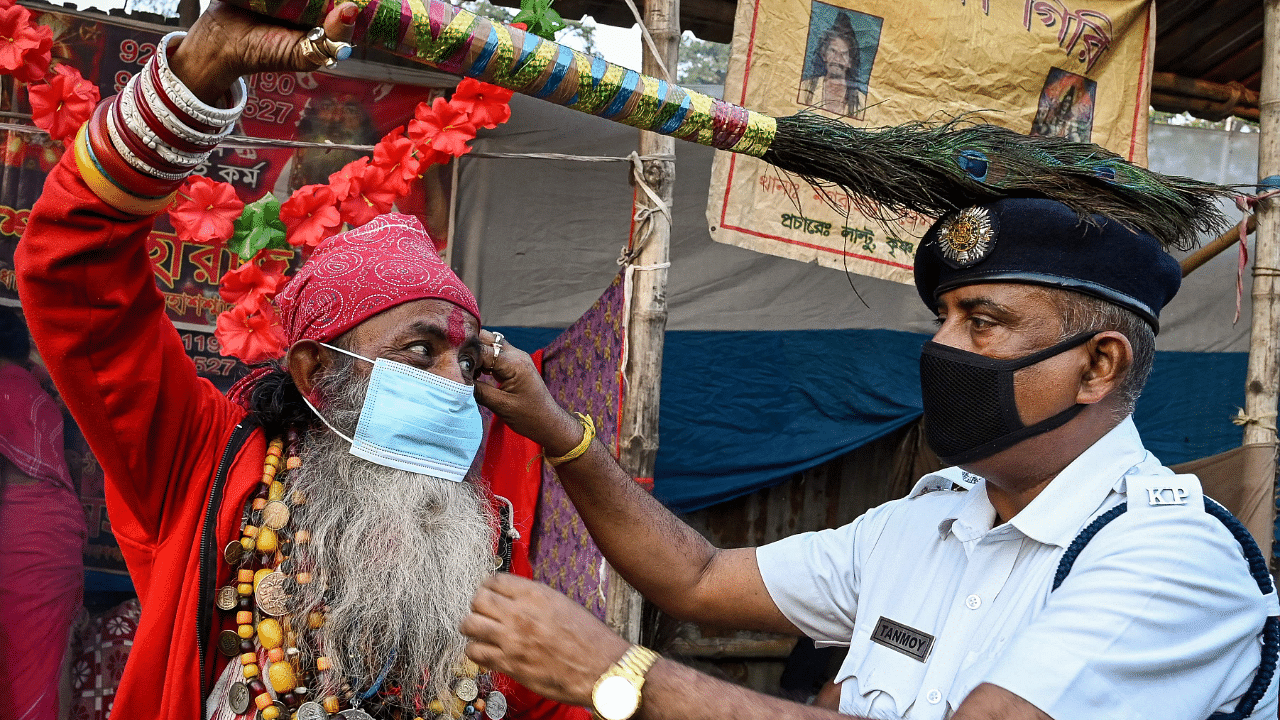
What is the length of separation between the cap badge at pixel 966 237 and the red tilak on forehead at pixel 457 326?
3.61 ft

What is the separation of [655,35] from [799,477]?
3.10m

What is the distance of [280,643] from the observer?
2025 millimetres

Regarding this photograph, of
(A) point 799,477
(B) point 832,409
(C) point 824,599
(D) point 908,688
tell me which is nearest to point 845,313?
(B) point 832,409

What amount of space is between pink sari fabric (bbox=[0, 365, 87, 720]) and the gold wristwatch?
3.36 m

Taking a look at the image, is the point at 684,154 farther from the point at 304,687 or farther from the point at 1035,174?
the point at 304,687

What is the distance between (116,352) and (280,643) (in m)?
0.67

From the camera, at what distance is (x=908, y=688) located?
2021 mm

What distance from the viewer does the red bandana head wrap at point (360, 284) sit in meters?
2.19

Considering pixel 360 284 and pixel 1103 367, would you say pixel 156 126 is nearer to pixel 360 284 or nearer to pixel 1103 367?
pixel 360 284

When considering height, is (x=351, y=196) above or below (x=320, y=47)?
below

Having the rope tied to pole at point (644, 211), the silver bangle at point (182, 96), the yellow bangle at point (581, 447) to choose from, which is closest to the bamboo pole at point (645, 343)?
the rope tied to pole at point (644, 211)

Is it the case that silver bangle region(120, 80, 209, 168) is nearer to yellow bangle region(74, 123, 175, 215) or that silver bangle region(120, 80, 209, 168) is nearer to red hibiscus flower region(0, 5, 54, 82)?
yellow bangle region(74, 123, 175, 215)

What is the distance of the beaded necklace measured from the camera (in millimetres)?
1999

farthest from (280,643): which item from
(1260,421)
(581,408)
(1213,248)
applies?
(1213,248)
